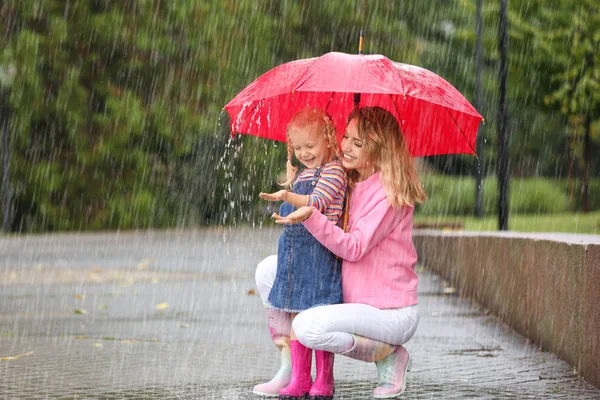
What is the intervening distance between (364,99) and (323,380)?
1.68 metres

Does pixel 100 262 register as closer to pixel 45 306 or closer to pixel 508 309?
pixel 45 306

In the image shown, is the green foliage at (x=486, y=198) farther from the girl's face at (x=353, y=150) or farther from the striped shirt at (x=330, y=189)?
the striped shirt at (x=330, y=189)

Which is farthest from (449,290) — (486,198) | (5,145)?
(486,198)

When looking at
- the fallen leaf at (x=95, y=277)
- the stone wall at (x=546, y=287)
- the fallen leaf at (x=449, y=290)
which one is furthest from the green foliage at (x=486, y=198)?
the stone wall at (x=546, y=287)

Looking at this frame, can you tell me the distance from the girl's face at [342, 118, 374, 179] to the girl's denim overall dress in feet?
0.65

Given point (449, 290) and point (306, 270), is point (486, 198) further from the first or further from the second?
point (306, 270)

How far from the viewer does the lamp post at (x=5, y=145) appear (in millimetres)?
30844

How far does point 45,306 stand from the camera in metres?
11.8

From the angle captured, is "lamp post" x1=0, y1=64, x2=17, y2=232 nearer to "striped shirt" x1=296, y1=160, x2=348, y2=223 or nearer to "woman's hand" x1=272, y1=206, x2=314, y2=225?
"striped shirt" x1=296, y1=160, x2=348, y2=223

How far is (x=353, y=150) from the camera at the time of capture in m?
5.71

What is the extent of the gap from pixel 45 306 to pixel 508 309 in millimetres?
4963

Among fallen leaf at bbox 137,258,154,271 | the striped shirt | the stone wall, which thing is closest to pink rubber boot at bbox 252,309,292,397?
the striped shirt

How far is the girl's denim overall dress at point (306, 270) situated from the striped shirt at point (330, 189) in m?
0.05

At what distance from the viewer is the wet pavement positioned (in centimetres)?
654
